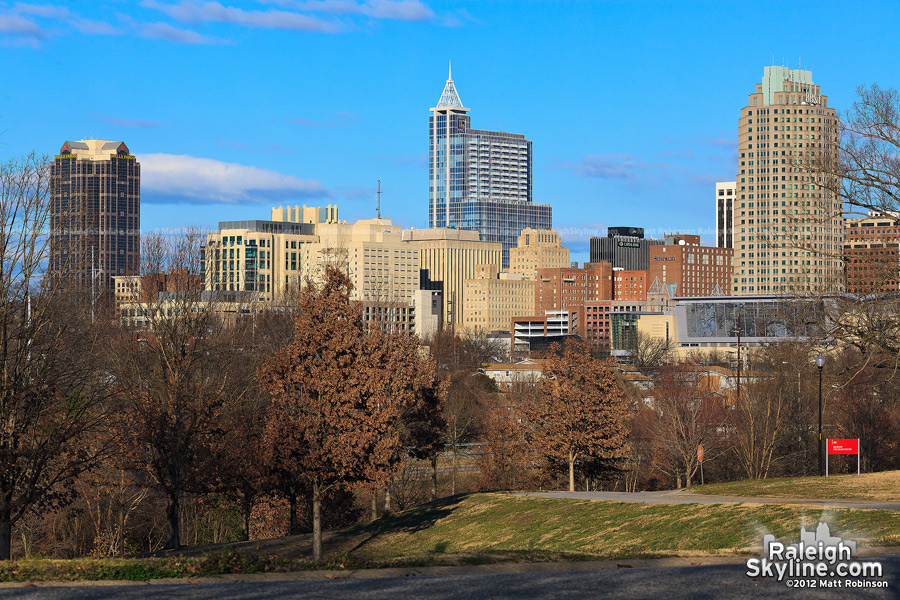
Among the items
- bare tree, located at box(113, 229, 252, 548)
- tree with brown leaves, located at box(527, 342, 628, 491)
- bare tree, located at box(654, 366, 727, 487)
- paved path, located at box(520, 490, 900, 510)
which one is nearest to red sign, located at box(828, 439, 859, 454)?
paved path, located at box(520, 490, 900, 510)

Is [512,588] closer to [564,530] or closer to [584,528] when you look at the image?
[584,528]

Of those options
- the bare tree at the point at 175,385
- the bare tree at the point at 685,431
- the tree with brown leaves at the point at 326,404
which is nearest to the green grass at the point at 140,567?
the tree with brown leaves at the point at 326,404

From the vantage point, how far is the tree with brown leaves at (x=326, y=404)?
29.2 meters

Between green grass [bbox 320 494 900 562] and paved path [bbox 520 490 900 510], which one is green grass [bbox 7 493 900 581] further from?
paved path [bbox 520 490 900 510]

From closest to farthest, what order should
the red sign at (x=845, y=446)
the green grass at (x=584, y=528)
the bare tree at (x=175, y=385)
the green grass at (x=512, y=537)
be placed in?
1. the green grass at (x=512, y=537)
2. the green grass at (x=584, y=528)
3. the bare tree at (x=175, y=385)
4. the red sign at (x=845, y=446)

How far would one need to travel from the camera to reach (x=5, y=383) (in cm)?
2547

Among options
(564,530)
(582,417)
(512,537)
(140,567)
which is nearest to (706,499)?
(564,530)

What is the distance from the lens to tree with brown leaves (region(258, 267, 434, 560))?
29172 millimetres

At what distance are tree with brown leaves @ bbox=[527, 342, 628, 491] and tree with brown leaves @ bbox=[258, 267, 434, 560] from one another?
747 inches

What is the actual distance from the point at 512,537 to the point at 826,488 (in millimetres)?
10408

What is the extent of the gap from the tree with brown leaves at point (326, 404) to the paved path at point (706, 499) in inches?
363

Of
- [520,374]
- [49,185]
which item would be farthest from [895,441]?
[520,374]

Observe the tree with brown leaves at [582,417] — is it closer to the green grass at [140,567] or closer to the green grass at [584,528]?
the green grass at [584,528]

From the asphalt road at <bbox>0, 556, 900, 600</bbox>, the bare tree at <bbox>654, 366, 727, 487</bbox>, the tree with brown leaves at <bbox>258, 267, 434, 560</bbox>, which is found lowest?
the bare tree at <bbox>654, 366, 727, 487</bbox>
